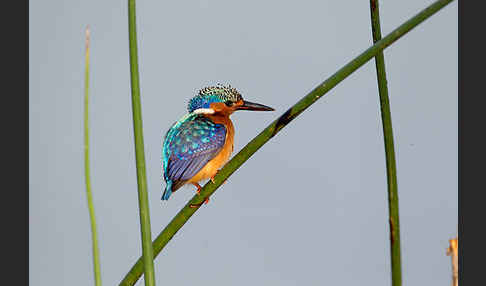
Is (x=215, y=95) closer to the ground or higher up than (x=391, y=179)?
higher up

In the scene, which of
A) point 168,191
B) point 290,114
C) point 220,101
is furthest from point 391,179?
point 220,101

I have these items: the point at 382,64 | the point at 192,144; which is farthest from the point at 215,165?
the point at 382,64

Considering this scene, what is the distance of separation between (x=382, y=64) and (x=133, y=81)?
1.14ft

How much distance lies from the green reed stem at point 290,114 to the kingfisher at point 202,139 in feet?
1.53

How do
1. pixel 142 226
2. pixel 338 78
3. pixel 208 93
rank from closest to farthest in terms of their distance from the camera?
pixel 142 226
pixel 338 78
pixel 208 93

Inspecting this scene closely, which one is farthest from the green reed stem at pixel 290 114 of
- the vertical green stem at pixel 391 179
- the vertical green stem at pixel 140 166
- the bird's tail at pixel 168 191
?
the bird's tail at pixel 168 191

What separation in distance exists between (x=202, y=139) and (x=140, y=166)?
0.84 meters

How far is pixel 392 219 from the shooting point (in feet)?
2.47

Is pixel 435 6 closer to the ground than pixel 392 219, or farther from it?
farther from it

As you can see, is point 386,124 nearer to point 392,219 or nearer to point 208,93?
point 392,219

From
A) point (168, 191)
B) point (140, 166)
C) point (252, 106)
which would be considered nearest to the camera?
point (140, 166)

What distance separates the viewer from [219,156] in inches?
58.6

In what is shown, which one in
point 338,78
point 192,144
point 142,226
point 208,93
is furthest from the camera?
point 208,93

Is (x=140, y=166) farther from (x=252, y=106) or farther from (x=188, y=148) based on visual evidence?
(x=252, y=106)
